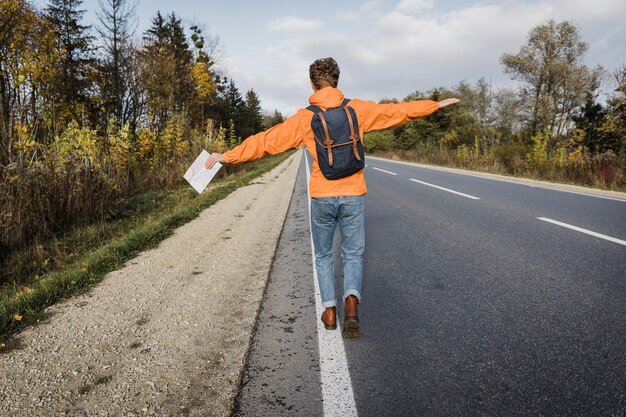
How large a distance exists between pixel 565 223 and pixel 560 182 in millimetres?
8088

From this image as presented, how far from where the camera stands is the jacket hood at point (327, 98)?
8.45ft

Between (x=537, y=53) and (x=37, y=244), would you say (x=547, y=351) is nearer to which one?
(x=37, y=244)

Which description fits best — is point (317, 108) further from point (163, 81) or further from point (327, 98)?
point (163, 81)

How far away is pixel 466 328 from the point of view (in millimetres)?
2678

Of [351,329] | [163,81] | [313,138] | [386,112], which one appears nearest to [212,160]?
[313,138]

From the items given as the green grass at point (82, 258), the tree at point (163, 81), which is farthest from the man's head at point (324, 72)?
the tree at point (163, 81)

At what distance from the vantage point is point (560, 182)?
12.3 meters

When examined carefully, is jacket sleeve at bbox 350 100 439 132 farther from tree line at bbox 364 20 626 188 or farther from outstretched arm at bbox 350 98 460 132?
tree line at bbox 364 20 626 188

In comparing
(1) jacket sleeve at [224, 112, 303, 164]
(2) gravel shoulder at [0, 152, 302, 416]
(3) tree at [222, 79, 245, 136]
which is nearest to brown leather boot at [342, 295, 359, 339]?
(2) gravel shoulder at [0, 152, 302, 416]

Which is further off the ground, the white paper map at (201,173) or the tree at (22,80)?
the tree at (22,80)

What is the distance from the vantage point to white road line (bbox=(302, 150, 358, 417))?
190cm

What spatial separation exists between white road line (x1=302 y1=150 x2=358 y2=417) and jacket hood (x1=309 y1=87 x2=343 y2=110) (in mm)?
1739

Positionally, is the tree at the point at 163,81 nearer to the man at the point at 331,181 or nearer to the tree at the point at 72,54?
the tree at the point at 72,54

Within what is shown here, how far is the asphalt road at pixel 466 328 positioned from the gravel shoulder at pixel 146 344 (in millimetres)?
249
